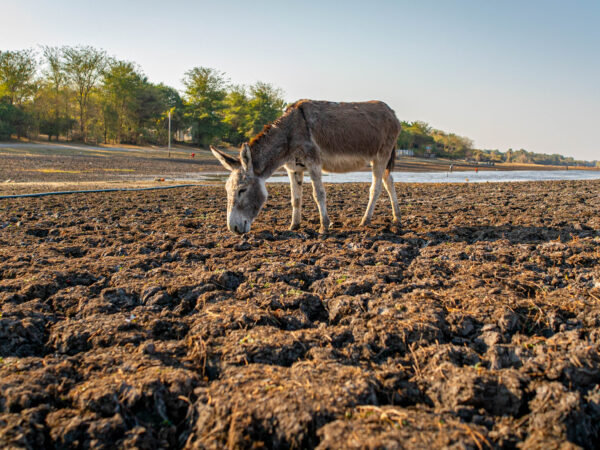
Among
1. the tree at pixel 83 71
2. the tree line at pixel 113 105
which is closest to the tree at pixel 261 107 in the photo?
the tree line at pixel 113 105

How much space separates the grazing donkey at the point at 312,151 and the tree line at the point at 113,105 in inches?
1868

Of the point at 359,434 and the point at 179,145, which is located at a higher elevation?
the point at 179,145

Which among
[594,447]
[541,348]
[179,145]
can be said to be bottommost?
[594,447]

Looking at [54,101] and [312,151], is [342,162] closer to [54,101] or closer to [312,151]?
[312,151]

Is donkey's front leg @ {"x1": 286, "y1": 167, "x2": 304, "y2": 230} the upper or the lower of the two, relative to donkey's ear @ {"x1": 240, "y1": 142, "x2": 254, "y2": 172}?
lower

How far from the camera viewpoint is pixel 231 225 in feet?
20.7

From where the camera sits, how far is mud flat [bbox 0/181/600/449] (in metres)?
2.14

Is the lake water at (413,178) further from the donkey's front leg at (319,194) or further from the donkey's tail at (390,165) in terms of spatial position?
the donkey's front leg at (319,194)

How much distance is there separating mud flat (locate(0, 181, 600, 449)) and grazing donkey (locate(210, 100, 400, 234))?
3.06 ft

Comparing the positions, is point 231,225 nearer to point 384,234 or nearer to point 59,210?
point 384,234

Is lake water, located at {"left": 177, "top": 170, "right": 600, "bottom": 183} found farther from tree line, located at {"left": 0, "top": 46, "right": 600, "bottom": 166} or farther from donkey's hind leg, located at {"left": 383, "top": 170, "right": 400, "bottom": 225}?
tree line, located at {"left": 0, "top": 46, "right": 600, "bottom": 166}

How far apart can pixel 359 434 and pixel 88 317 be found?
8.76 ft

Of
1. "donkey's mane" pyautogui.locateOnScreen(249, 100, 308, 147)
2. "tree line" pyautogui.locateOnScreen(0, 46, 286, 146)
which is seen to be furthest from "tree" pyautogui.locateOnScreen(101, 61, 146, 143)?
"donkey's mane" pyautogui.locateOnScreen(249, 100, 308, 147)

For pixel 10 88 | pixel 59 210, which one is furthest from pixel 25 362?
pixel 10 88
